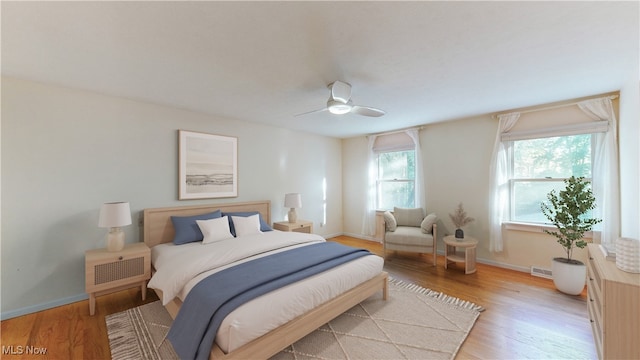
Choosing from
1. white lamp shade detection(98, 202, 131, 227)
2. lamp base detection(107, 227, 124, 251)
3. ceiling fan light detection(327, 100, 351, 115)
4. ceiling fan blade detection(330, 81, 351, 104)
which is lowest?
lamp base detection(107, 227, 124, 251)

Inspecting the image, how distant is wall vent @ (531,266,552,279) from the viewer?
11.1 feet

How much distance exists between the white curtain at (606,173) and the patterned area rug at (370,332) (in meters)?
2.00

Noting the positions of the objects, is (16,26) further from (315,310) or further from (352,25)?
(315,310)

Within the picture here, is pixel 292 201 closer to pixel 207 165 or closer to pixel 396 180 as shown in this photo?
pixel 207 165

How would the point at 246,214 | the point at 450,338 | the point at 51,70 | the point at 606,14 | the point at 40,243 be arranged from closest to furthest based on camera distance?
1. the point at 606,14
2. the point at 450,338
3. the point at 51,70
4. the point at 40,243
5. the point at 246,214

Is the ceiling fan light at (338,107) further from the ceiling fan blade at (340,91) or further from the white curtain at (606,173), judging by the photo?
the white curtain at (606,173)

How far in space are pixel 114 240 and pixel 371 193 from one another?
4469 millimetres

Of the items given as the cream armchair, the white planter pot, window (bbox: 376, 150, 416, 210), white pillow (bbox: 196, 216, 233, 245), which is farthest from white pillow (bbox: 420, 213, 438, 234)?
white pillow (bbox: 196, 216, 233, 245)

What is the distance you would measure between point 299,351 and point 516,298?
2.59 meters

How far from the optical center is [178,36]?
179 centimetres

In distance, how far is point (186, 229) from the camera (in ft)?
10.6

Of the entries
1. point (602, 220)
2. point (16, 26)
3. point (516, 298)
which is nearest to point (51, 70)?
point (16, 26)

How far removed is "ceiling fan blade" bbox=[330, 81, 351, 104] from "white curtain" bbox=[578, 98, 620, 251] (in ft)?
10.4

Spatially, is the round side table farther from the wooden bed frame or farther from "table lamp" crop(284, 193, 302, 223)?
"table lamp" crop(284, 193, 302, 223)
